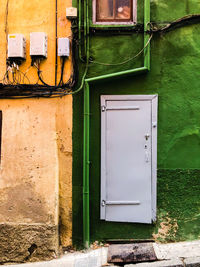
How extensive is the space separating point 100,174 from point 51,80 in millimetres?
1862

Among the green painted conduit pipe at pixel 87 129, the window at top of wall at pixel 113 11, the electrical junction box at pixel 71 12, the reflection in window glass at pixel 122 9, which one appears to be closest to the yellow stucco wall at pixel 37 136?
the electrical junction box at pixel 71 12

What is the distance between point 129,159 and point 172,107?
3.86 feet

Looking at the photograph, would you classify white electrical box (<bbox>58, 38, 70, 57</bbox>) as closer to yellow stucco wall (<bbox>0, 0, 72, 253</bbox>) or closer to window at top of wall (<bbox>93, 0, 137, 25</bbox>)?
yellow stucco wall (<bbox>0, 0, 72, 253</bbox>)

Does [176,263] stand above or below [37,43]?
below

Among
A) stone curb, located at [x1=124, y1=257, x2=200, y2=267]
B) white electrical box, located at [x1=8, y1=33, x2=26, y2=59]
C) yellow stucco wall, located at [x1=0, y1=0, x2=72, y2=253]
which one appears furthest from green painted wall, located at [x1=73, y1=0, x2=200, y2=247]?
white electrical box, located at [x1=8, y1=33, x2=26, y2=59]

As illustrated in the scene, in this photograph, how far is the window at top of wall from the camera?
5266mm

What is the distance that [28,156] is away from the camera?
5.26m

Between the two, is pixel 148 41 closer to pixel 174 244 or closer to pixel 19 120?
pixel 19 120

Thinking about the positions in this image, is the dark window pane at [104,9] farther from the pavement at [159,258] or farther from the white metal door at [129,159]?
the pavement at [159,258]

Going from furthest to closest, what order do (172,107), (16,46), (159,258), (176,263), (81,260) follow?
(172,107) → (16,46) → (81,260) → (159,258) → (176,263)

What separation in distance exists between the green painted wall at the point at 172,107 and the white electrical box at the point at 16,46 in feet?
3.94

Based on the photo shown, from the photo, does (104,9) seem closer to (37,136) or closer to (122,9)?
(122,9)

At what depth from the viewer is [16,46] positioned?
201 inches

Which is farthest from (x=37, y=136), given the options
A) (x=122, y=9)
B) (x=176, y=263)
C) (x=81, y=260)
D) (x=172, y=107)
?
(x=176, y=263)
